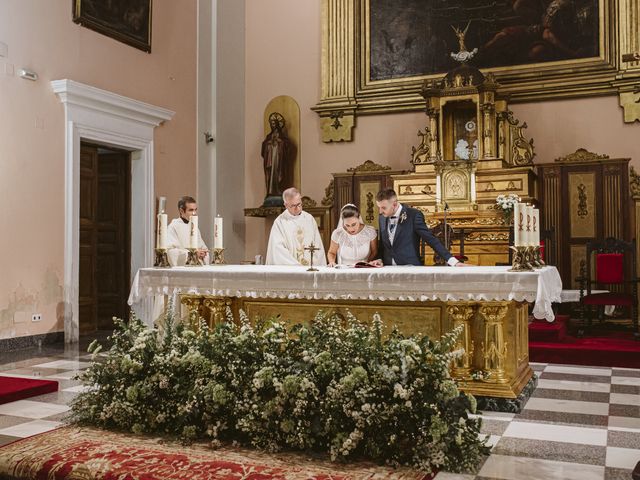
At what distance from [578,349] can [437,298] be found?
118 inches

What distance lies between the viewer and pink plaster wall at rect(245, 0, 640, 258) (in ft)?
35.5

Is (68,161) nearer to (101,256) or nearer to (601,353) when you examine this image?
(101,256)

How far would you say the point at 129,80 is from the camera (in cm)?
1027

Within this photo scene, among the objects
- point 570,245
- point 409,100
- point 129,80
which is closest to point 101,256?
point 129,80

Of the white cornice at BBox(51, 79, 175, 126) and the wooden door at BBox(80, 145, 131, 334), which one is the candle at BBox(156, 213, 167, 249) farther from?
the wooden door at BBox(80, 145, 131, 334)

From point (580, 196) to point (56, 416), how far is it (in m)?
8.32

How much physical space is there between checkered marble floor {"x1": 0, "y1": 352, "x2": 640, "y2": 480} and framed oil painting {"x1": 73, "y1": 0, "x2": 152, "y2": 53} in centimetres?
519

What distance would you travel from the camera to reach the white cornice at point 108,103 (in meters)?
8.91

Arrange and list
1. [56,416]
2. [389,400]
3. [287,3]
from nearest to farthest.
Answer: [389,400]
[56,416]
[287,3]

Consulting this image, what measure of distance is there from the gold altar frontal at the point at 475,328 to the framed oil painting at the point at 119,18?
6117 mm

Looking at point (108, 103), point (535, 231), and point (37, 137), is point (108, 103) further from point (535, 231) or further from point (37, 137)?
point (535, 231)

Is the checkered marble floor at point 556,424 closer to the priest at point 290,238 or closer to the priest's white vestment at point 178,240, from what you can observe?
the priest's white vestment at point 178,240

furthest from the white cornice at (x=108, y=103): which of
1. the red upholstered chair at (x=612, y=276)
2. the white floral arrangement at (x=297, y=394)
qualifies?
the red upholstered chair at (x=612, y=276)

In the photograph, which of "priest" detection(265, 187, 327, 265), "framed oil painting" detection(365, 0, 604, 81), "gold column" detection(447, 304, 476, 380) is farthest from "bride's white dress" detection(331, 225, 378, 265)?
"framed oil painting" detection(365, 0, 604, 81)
